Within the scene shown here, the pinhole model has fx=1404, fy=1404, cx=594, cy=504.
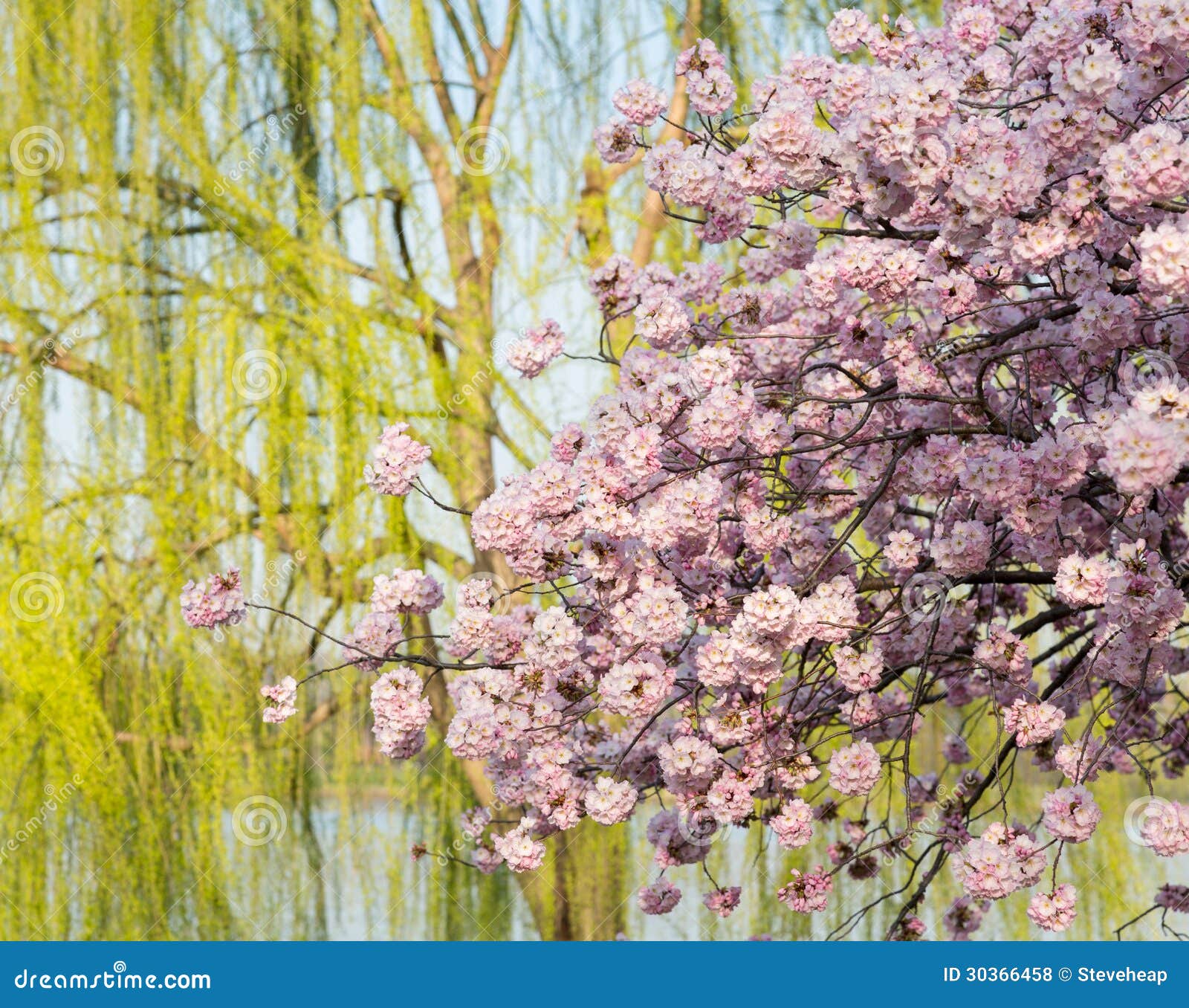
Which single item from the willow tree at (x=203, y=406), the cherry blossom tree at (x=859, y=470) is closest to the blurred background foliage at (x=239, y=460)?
the willow tree at (x=203, y=406)

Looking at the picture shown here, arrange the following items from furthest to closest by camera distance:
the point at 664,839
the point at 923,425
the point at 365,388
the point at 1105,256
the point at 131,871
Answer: the point at 365,388 → the point at 131,871 → the point at 664,839 → the point at 923,425 → the point at 1105,256

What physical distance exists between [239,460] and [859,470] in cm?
298

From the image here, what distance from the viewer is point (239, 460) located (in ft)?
17.7

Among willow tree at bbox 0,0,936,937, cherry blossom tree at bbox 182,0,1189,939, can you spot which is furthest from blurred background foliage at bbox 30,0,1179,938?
cherry blossom tree at bbox 182,0,1189,939

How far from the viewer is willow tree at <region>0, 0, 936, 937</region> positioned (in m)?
5.21

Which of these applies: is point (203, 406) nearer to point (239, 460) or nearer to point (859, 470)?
point (239, 460)

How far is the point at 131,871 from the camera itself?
16.9ft

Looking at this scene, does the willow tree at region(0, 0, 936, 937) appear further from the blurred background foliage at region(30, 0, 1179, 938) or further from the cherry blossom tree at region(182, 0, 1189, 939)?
the cherry blossom tree at region(182, 0, 1189, 939)

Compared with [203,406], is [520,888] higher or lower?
lower

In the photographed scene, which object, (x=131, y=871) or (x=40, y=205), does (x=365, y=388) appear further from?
(x=131, y=871)

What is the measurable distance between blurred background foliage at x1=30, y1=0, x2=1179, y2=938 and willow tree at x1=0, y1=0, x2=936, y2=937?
0.04 feet

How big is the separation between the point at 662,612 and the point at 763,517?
36 cm

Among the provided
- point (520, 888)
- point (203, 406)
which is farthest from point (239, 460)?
point (520, 888)
